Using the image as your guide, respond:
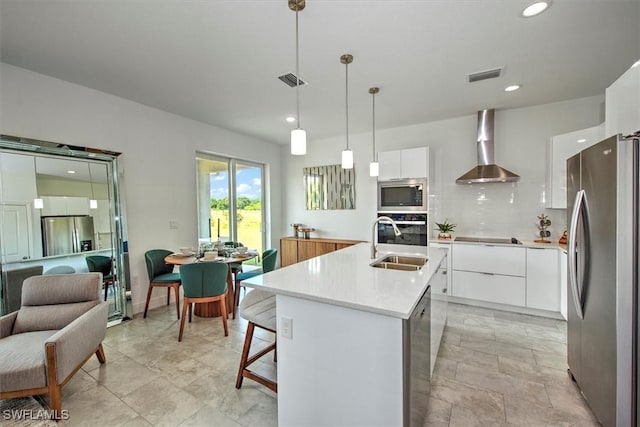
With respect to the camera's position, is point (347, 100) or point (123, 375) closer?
point (123, 375)

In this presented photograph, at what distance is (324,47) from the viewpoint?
2.28 meters

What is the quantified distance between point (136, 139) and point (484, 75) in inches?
165

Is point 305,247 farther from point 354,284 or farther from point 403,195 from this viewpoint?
point 354,284

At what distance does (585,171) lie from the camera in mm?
1805

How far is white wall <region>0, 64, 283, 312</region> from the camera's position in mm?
2660

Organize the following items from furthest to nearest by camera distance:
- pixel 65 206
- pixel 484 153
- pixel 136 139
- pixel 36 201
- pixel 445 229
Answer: pixel 445 229
pixel 484 153
pixel 136 139
pixel 65 206
pixel 36 201

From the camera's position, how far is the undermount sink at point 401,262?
2.27m

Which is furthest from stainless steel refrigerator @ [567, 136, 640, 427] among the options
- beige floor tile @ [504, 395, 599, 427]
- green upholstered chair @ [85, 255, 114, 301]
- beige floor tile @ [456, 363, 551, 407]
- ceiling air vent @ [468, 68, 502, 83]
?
green upholstered chair @ [85, 255, 114, 301]

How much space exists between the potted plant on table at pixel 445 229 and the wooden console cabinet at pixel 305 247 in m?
→ 1.46

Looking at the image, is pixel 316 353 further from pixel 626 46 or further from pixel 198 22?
pixel 626 46

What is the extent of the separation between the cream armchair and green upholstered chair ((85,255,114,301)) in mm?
924

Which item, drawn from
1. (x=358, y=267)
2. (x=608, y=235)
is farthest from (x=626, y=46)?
(x=358, y=267)

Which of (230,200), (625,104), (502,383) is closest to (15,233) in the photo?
(230,200)

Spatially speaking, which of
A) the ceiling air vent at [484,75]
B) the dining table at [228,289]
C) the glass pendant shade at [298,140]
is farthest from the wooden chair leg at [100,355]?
the ceiling air vent at [484,75]
